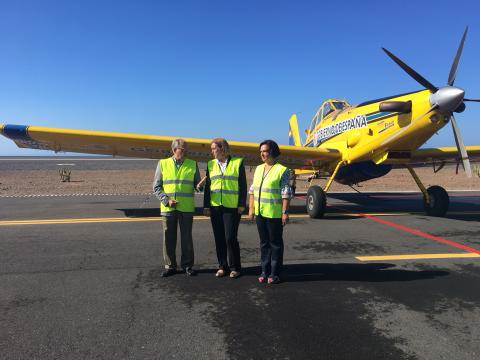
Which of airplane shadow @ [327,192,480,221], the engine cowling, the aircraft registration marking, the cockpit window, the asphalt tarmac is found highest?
the cockpit window

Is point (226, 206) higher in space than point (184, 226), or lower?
higher

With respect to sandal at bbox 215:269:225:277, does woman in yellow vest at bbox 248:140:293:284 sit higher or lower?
higher

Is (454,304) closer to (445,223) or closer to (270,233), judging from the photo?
(270,233)

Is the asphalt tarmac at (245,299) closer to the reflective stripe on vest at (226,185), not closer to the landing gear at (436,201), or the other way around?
the reflective stripe on vest at (226,185)

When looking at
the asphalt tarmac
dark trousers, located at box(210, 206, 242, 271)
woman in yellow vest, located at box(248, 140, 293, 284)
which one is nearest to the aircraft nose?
the asphalt tarmac

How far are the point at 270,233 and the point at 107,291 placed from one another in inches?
77.5

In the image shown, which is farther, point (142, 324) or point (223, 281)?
point (223, 281)

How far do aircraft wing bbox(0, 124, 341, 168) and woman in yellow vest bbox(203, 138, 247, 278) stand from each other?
4495 mm

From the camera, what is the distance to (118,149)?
9359mm

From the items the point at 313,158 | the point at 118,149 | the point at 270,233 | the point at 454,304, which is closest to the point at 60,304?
the point at 270,233

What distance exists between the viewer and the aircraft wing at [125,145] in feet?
27.7

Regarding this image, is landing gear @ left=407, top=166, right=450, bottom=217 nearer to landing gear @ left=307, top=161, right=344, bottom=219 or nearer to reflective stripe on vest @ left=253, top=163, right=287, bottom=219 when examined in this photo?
landing gear @ left=307, top=161, right=344, bottom=219

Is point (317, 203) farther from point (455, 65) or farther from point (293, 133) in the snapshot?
point (293, 133)

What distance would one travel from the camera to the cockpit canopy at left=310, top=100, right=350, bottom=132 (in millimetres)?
10773
